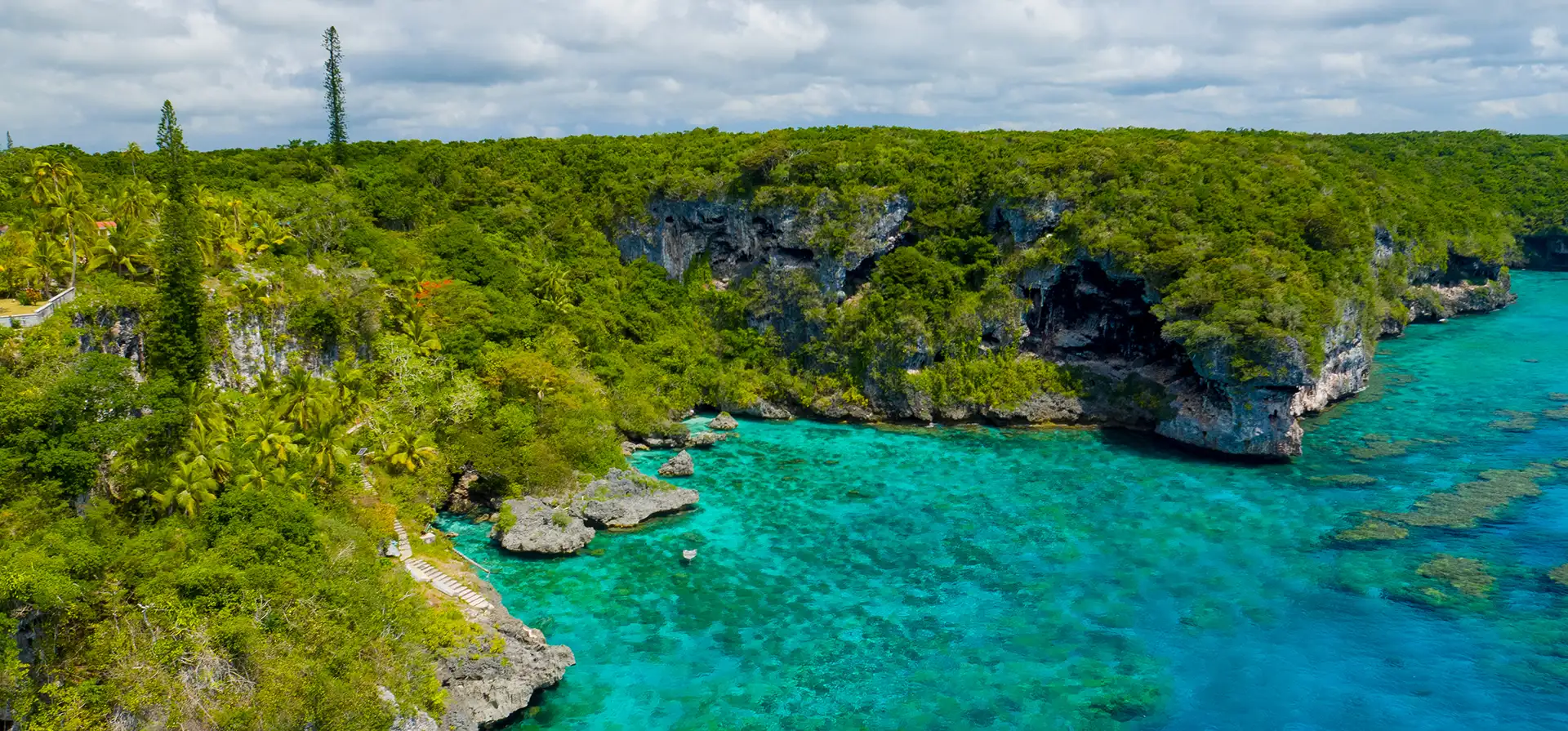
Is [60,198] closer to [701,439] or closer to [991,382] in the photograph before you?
[701,439]

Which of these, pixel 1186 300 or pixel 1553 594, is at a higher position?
pixel 1186 300

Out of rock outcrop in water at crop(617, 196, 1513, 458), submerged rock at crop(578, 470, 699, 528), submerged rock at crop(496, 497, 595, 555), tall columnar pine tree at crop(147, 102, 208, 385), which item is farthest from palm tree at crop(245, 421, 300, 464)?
rock outcrop in water at crop(617, 196, 1513, 458)

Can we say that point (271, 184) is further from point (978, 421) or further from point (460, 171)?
point (978, 421)

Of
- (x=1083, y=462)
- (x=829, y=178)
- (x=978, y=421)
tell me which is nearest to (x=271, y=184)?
(x=829, y=178)

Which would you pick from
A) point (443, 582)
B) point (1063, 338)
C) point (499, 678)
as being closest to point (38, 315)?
point (443, 582)

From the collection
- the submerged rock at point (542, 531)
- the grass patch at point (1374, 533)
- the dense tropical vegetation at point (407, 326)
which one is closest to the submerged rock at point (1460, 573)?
the grass patch at point (1374, 533)

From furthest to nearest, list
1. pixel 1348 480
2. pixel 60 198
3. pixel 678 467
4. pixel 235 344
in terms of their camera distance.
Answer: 1. pixel 678 467
2. pixel 1348 480
3. pixel 235 344
4. pixel 60 198

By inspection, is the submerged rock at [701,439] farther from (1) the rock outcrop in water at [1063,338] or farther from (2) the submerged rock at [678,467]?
(1) the rock outcrop in water at [1063,338]
